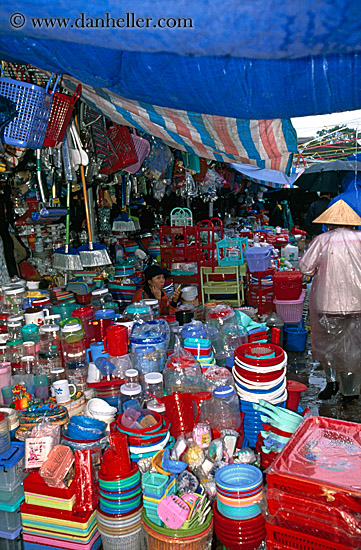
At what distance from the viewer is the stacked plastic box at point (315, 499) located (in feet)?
4.85

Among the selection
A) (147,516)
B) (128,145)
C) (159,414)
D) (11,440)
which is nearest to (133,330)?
(159,414)

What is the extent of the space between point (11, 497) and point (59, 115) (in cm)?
211

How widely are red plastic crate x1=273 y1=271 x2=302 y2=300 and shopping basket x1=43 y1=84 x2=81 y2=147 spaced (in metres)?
3.96

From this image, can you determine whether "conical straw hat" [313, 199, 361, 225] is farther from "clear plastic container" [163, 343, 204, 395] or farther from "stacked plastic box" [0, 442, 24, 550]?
"stacked plastic box" [0, 442, 24, 550]

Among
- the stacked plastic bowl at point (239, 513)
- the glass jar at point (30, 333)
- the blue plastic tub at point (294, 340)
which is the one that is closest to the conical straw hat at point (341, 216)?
the blue plastic tub at point (294, 340)

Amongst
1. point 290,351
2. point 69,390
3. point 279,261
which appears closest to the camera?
point 69,390

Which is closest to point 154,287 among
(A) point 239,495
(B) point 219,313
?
(B) point 219,313

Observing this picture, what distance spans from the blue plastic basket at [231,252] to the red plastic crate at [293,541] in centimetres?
486

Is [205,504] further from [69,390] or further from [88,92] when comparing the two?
[88,92]

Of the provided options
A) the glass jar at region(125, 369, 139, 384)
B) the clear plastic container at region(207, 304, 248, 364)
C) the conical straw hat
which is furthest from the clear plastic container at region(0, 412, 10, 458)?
the conical straw hat

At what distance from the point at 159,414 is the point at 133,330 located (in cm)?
79

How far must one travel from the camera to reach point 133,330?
286cm

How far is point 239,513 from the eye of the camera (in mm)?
1752

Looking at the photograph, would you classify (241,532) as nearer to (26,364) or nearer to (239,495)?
(239,495)
